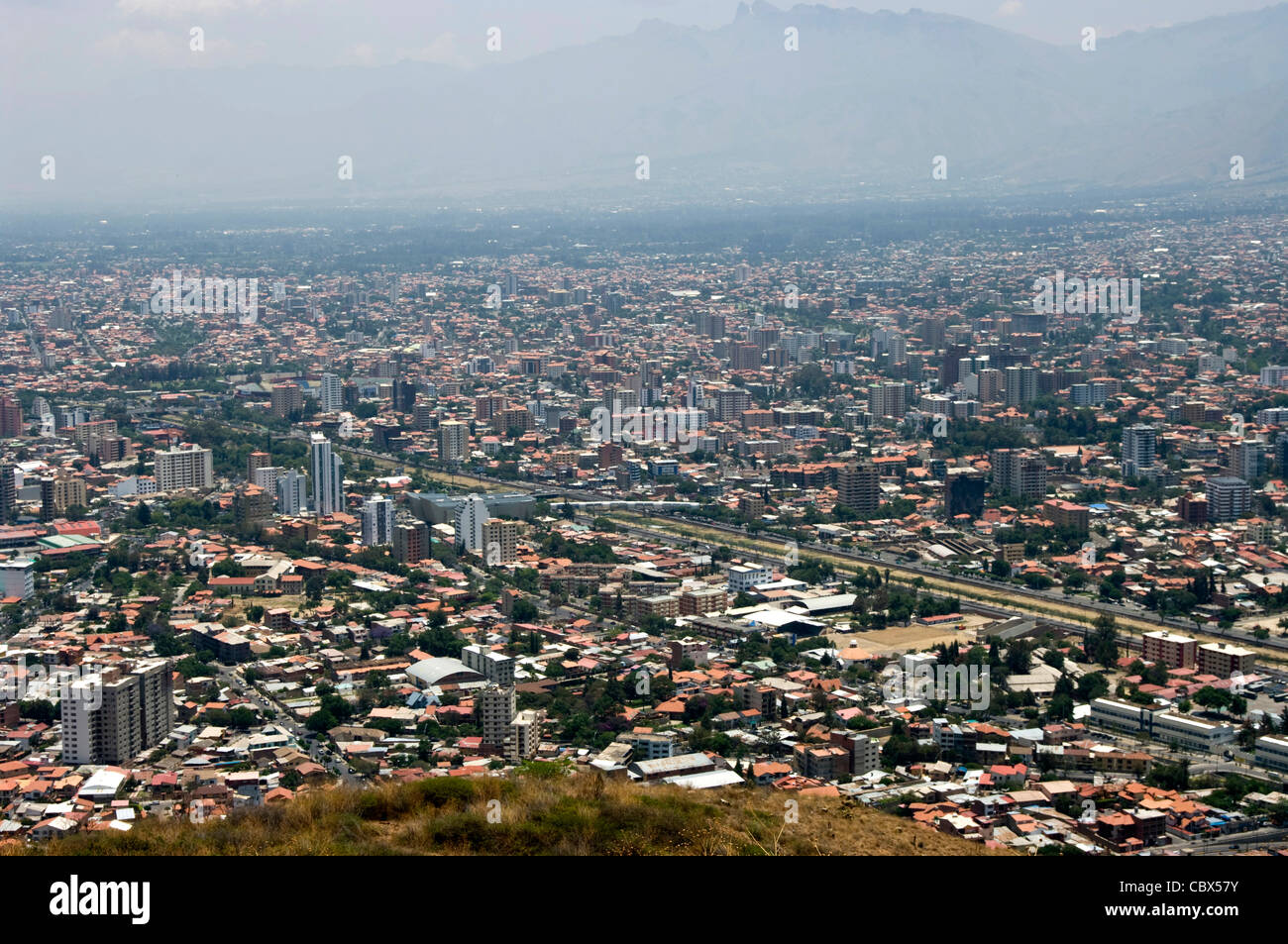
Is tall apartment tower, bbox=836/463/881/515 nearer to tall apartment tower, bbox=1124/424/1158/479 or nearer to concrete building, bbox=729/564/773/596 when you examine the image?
tall apartment tower, bbox=1124/424/1158/479

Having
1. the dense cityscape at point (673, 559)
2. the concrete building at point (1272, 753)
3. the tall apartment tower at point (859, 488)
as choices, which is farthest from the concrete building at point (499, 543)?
the concrete building at point (1272, 753)

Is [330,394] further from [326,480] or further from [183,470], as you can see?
[326,480]

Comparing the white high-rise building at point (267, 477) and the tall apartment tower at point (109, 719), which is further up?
the white high-rise building at point (267, 477)

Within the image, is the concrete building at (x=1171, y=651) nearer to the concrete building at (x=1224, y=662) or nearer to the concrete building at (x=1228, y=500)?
the concrete building at (x=1224, y=662)

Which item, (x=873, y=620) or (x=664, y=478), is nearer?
(x=873, y=620)
